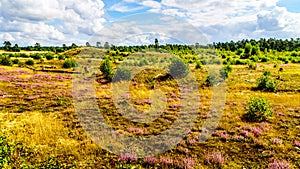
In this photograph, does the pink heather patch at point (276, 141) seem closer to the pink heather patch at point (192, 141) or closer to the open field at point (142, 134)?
the open field at point (142, 134)

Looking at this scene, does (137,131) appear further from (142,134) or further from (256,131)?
(256,131)

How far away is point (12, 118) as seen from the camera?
57.4 ft

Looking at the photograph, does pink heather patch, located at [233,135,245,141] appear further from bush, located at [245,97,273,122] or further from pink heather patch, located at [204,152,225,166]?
bush, located at [245,97,273,122]

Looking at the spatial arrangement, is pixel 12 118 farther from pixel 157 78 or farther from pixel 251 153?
pixel 157 78

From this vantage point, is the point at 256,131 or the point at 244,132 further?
the point at 256,131

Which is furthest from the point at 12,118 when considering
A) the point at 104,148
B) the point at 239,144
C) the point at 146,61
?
the point at 146,61

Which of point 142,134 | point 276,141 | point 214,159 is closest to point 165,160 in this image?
point 214,159

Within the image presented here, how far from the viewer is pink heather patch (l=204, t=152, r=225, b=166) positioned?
11.5 meters

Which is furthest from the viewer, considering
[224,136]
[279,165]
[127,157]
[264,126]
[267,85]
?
[267,85]

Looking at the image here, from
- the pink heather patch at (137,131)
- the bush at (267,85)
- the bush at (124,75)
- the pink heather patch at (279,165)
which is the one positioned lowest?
the pink heather patch at (279,165)

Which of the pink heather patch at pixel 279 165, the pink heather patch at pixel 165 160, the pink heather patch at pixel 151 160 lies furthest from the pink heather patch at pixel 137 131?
the pink heather patch at pixel 279 165

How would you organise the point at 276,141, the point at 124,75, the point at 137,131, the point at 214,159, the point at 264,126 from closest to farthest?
1. the point at 214,159
2. the point at 276,141
3. the point at 137,131
4. the point at 264,126
5. the point at 124,75

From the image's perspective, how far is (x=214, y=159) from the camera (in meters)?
11.7

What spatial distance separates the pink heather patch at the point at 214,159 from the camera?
11.5 meters
